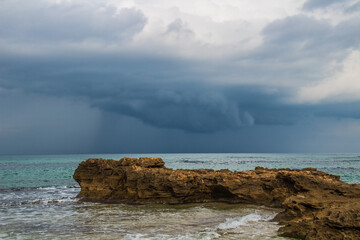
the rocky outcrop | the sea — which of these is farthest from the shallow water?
the rocky outcrop

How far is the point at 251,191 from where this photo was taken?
15.2 m

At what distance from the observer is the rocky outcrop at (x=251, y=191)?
8711 millimetres

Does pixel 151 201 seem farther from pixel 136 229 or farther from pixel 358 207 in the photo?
pixel 358 207

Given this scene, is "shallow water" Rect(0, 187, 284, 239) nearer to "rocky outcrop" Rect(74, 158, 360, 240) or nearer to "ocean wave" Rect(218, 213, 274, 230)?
"ocean wave" Rect(218, 213, 274, 230)

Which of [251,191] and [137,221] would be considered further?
[251,191]

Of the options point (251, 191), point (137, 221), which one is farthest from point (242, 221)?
point (137, 221)

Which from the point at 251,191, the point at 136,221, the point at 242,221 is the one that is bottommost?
the point at 136,221

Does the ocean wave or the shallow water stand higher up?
the ocean wave

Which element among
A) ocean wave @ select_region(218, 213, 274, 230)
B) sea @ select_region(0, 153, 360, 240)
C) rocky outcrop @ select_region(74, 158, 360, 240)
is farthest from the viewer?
ocean wave @ select_region(218, 213, 274, 230)

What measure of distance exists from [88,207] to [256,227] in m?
9.56

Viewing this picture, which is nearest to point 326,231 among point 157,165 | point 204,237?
point 204,237

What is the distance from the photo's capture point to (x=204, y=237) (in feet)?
30.0

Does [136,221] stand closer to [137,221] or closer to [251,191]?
[137,221]

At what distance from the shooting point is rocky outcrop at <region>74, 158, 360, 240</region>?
8711 mm
